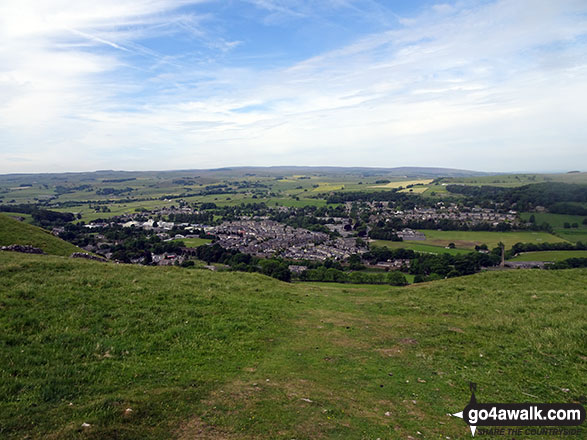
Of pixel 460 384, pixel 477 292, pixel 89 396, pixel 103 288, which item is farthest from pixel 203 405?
pixel 477 292

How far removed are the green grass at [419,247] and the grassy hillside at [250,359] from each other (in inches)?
2105

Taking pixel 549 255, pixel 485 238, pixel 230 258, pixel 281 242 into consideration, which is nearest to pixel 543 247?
pixel 549 255

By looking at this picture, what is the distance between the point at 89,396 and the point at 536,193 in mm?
124574

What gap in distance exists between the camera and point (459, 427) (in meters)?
8.10

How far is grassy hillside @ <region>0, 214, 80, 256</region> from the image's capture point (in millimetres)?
31438

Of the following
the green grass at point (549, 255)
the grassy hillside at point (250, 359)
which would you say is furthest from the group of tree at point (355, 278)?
the green grass at point (549, 255)

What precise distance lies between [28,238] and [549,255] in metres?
84.0

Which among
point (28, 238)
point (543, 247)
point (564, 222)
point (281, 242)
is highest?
point (28, 238)

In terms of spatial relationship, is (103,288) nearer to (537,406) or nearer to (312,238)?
(537,406)

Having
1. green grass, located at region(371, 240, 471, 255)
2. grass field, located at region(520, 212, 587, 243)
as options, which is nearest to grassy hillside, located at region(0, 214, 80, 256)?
green grass, located at region(371, 240, 471, 255)

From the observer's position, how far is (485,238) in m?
80.2

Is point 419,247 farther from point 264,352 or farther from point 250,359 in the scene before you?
point 250,359

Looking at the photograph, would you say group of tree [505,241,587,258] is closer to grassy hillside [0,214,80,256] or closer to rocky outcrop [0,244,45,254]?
grassy hillside [0,214,80,256]

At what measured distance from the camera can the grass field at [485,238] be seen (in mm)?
71394
